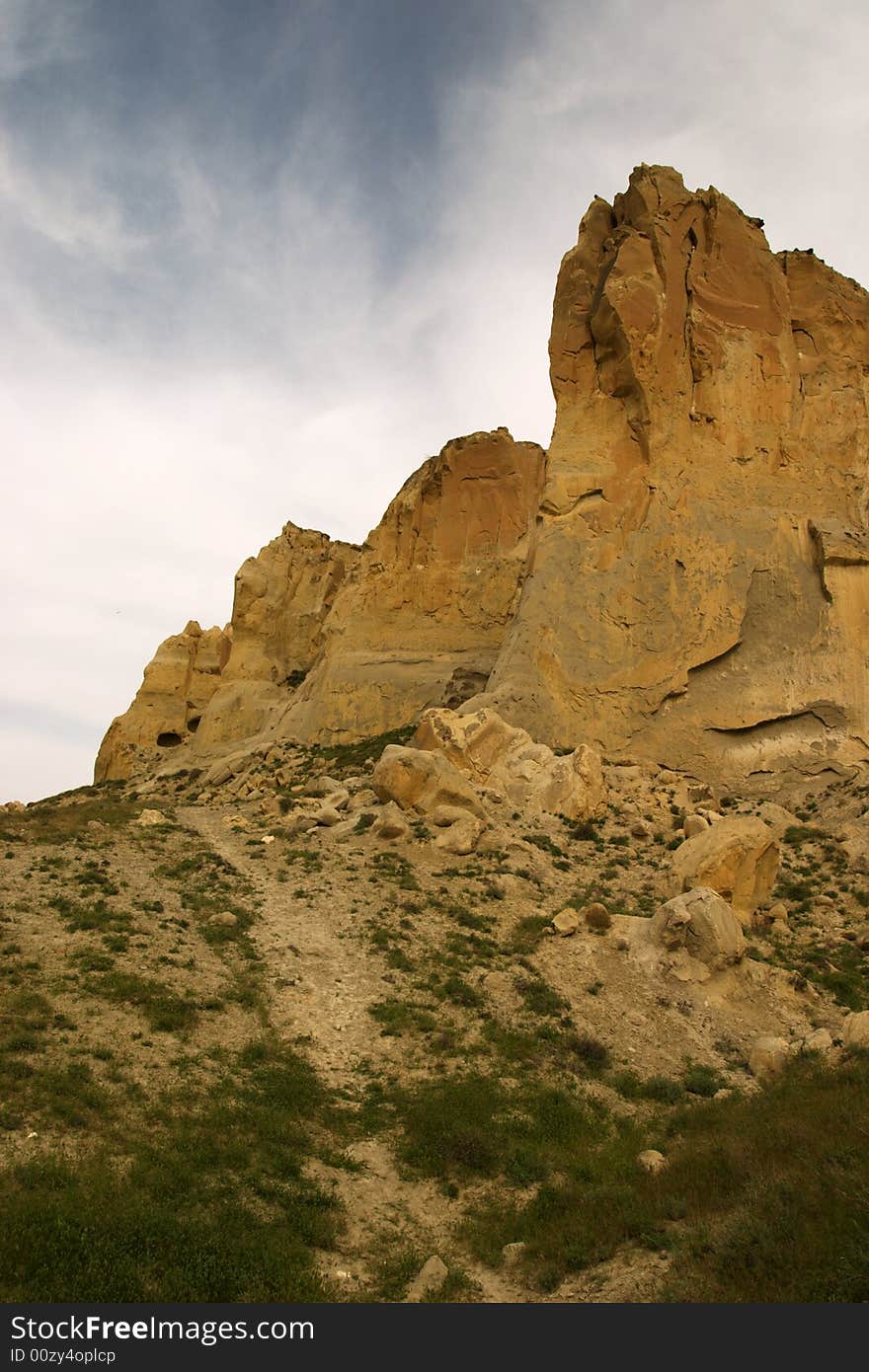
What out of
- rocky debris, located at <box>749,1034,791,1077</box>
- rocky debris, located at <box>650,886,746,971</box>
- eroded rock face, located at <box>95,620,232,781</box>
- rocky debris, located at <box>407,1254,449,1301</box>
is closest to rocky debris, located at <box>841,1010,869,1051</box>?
rocky debris, located at <box>749,1034,791,1077</box>

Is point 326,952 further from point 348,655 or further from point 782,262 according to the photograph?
point 782,262

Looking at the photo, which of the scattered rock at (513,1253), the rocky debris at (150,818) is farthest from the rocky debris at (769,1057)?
the rocky debris at (150,818)

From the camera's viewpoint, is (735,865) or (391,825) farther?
(391,825)

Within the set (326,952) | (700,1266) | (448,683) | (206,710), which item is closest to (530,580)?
(448,683)

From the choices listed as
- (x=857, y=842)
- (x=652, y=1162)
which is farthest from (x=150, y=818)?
(x=652, y=1162)

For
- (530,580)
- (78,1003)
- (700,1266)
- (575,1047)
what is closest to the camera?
(700,1266)

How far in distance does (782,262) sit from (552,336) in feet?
30.7

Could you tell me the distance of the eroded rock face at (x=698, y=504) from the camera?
30609 mm

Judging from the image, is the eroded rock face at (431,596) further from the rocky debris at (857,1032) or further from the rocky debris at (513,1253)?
the rocky debris at (513,1253)

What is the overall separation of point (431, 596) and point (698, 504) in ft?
54.9

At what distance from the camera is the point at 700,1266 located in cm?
753

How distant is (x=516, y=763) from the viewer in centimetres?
2827

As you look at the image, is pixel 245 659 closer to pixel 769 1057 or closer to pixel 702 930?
pixel 702 930

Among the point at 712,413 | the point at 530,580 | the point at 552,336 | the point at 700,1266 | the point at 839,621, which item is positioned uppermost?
the point at 552,336
